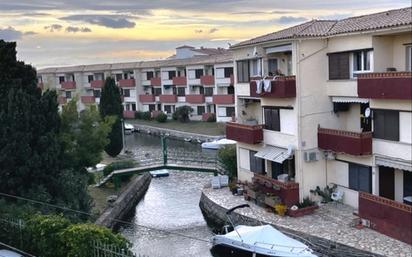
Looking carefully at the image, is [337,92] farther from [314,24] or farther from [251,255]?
[251,255]

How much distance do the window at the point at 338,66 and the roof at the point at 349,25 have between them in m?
1.15

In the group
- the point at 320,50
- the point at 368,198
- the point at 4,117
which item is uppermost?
the point at 320,50

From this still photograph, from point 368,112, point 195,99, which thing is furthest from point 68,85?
point 368,112

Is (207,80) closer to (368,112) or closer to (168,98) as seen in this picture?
(168,98)

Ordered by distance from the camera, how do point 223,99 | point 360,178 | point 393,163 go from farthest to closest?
1. point 223,99
2. point 360,178
3. point 393,163

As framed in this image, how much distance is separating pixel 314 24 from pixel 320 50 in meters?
3.03

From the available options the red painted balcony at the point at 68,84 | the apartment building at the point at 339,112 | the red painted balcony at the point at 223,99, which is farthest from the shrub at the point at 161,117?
the apartment building at the point at 339,112

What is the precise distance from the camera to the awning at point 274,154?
26.2 meters

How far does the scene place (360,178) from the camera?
24.0 metres

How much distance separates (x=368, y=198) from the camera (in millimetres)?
21281

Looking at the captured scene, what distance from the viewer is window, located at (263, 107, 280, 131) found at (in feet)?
90.2

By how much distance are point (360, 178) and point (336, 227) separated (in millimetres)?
3155

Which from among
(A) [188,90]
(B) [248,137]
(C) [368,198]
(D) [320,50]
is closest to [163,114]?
(A) [188,90]

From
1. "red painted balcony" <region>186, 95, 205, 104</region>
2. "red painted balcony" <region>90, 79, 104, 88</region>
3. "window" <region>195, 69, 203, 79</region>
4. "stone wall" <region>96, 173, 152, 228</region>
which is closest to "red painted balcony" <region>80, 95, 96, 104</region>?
"red painted balcony" <region>90, 79, 104, 88</region>
